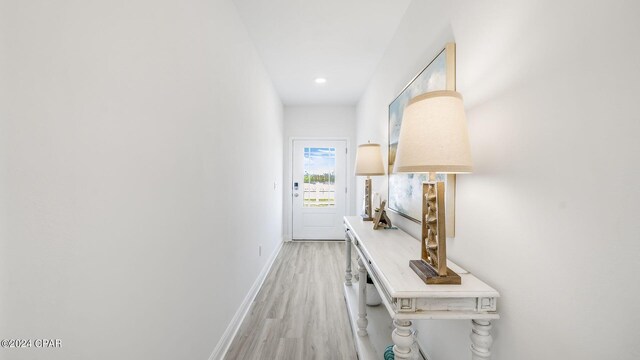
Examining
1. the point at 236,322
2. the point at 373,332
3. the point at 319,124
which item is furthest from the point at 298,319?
the point at 319,124

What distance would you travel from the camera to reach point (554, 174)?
845 millimetres

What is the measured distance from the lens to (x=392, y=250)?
1583 millimetres

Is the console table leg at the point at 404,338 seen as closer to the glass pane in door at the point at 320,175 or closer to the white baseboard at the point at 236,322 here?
the white baseboard at the point at 236,322

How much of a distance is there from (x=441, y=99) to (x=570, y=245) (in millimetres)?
612

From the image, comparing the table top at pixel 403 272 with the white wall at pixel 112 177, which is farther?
the table top at pixel 403 272

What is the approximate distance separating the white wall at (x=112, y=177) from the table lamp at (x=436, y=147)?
1.04m

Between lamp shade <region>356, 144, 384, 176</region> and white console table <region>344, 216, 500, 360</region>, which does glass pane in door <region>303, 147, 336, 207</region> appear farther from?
white console table <region>344, 216, 500, 360</region>

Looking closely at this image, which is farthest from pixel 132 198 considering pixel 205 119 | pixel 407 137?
pixel 407 137

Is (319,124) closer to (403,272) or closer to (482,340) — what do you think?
(403,272)

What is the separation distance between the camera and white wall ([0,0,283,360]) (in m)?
0.63

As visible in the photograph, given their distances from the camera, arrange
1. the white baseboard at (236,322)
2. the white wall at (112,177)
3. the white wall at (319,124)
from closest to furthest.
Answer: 1. the white wall at (112,177)
2. the white baseboard at (236,322)
3. the white wall at (319,124)

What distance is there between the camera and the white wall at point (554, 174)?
666 mm

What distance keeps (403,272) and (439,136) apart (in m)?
0.61

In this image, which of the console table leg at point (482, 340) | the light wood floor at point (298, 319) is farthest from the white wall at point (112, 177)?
the console table leg at point (482, 340)
